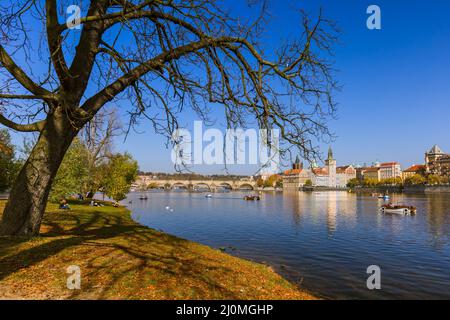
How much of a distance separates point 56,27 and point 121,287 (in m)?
7.15

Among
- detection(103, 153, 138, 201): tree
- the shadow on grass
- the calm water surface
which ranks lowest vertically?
the calm water surface

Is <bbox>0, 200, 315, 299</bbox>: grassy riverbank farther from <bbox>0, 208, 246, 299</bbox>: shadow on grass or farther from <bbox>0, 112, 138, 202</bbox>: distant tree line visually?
<bbox>0, 112, 138, 202</bbox>: distant tree line

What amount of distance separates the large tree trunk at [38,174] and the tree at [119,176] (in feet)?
127

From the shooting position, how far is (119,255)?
1064 centimetres

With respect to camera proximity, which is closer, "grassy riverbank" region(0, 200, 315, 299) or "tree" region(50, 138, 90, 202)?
"grassy riverbank" region(0, 200, 315, 299)

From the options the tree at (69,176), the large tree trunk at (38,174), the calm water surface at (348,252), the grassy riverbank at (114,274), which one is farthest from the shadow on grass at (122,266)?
the tree at (69,176)

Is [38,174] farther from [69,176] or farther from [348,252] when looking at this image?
[69,176]

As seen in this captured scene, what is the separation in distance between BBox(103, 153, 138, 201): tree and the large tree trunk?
38.8m

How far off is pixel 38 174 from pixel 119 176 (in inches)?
1618

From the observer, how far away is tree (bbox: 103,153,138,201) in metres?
47.9

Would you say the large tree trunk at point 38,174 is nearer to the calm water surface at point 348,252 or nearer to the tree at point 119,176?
the calm water surface at point 348,252

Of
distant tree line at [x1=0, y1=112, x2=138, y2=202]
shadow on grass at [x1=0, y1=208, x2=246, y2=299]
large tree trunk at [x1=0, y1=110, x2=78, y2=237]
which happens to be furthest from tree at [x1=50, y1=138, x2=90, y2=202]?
large tree trunk at [x1=0, y1=110, x2=78, y2=237]

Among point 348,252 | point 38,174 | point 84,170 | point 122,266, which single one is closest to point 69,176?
point 84,170
